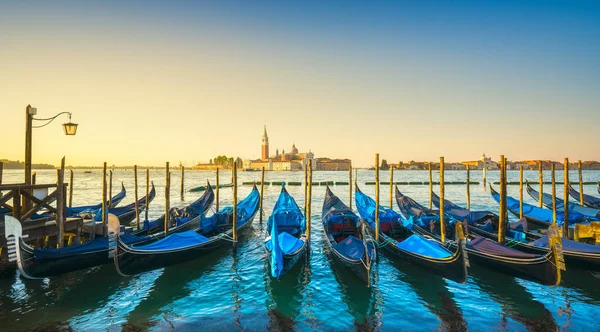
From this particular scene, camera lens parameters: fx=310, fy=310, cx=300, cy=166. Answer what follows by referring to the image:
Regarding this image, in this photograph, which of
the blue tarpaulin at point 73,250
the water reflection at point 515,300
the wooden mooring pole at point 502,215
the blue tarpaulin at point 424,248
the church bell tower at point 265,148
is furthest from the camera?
the church bell tower at point 265,148

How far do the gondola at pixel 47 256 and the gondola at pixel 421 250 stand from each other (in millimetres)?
5745

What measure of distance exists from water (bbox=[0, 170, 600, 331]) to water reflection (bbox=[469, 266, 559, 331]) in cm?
2

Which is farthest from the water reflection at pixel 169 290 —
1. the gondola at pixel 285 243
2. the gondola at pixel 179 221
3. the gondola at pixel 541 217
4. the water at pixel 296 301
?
the gondola at pixel 541 217

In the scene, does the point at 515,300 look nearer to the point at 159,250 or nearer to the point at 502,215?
the point at 502,215

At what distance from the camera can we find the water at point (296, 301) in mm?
4789

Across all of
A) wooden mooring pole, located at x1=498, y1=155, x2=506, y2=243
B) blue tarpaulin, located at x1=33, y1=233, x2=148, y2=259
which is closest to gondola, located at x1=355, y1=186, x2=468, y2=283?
wooden mooring pole, located at x1=498, y1=155, x2=506, y2=243

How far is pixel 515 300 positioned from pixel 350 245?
3.08 meters

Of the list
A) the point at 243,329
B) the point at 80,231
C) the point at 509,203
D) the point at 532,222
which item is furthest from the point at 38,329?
the point at 509,203

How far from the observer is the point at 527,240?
8055 millimetres

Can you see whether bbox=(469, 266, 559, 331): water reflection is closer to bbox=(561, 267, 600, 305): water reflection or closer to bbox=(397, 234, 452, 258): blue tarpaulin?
bbox=(561, 267, 600, 305): water reflection

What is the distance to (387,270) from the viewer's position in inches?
285

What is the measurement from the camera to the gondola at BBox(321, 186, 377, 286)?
5.75 metres

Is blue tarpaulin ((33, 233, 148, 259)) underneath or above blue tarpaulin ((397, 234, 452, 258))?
above

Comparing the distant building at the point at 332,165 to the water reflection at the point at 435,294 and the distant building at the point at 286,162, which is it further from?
the water reflection at the point at 435,294
